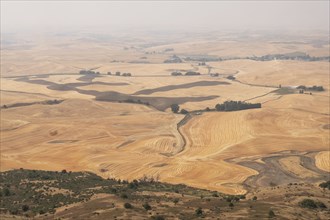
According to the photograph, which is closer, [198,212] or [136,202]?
[198,212]

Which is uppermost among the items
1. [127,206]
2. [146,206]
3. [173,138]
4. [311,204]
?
[127,206]

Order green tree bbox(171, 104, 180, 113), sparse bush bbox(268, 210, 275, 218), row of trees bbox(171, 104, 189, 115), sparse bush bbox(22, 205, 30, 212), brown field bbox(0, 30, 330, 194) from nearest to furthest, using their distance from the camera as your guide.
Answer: sparse bush bbox(268, 210, 275, 218)
sparse bush bbox(22, 205, 30, 212)
brown field bbox(0, 30, 330, 194)
row of trees bbox(171, 104, 189, 115)
green tree bbox(171, 104, 180, 113)

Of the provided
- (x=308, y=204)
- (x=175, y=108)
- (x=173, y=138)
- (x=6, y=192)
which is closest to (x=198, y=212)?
(x=308, y=204)

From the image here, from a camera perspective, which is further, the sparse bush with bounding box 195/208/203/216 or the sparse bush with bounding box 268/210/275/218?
the sparse bush with bounding box 195/208/203/216

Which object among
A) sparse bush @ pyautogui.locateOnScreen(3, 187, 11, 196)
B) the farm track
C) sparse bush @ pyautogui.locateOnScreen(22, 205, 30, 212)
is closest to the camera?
sparse bush @ pyautogui.locateOnScreen(22, 205, 30, 212)

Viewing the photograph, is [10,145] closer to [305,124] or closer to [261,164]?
[261,164]

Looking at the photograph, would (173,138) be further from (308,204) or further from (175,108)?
(308,204)

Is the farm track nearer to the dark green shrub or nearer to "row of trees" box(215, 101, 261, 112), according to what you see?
the dark green shrub

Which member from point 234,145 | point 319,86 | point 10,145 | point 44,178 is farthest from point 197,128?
point 319,86

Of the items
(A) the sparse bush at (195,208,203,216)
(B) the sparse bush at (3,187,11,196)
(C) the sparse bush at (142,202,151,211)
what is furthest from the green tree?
(A) the sparse bush at (195,208,203,216)
